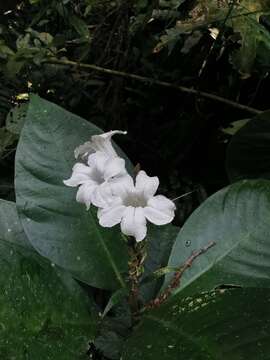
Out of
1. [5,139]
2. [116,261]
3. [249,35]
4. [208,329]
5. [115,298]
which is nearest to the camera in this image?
[208,329]

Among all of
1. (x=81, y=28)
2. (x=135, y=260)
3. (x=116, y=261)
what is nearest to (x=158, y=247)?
(x=116, y=261)

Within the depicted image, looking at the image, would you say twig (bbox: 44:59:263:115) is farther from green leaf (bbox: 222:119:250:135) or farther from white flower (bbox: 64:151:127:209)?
white flower (bbox: 64:151:127:209)

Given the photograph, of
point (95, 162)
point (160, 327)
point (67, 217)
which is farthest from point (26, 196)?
point (160, 327)

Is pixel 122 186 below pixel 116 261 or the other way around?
the other way around

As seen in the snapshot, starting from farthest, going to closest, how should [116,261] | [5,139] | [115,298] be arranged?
[5,139] → [116,261] → [115,298]

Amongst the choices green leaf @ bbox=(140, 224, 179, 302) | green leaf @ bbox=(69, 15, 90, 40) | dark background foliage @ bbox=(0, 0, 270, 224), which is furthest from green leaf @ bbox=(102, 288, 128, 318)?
green leaf @ bbox=(69, 15, 90, 40)

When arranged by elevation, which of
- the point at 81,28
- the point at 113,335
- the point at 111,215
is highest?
the point at 81,28

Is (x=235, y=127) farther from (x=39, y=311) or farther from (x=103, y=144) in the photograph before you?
(x=39, y=311)
